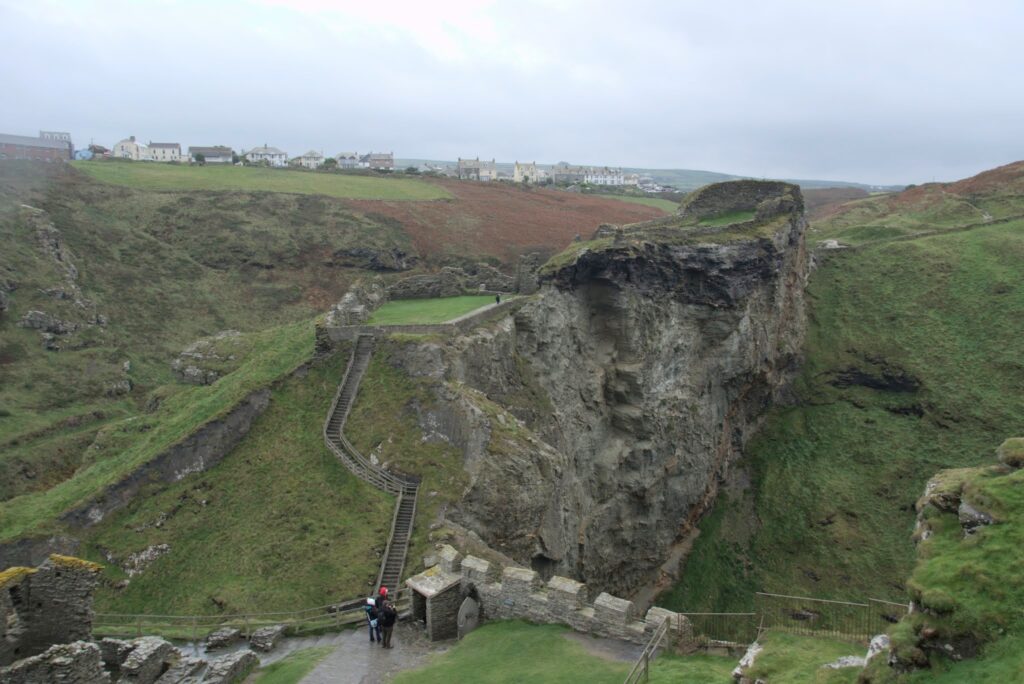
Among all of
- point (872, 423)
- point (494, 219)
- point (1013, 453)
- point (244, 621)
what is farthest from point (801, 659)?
point (494, 219)

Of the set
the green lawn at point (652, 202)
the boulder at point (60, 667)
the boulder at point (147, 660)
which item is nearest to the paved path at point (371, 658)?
the boulder at point (147, 660)

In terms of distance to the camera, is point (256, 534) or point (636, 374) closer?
point (256, 534)

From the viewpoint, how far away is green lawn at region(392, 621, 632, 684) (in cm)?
1312

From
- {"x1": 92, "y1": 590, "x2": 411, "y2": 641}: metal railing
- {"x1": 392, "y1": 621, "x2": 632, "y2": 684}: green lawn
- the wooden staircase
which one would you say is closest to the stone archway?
{"x1": 392, "y1": 621, "x2": 632, "y2": 684}: green lawn

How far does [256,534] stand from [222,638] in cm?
543

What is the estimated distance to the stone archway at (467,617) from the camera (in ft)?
54.7

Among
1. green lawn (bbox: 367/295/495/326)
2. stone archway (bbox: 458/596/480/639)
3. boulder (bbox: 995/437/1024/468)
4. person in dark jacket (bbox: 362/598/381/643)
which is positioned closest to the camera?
boulder (bbox: 995/437/1024/468)

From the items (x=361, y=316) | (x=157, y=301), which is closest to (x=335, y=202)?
(x=157, y=301)

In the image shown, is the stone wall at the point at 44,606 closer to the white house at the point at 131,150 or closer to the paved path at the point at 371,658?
the paved path at the point at 371,658

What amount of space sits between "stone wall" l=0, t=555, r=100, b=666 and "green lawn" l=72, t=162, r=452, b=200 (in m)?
88.5

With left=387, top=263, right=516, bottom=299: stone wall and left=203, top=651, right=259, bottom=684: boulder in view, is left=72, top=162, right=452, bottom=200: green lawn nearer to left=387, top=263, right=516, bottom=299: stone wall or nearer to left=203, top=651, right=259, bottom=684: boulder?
left=387, top=263, right=516, bottom=299: stone wall

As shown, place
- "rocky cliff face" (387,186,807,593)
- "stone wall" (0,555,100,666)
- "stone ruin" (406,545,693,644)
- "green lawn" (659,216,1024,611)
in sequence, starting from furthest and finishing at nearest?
"green lawn" (659,216,1024,611), "rocky cliff face" (387,186,807,593), "stone ruin" (406,545,693,644), "stone wall" (0,555,100,666)

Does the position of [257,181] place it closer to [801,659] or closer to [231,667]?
[231,667]

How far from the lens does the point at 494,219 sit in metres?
99.6
